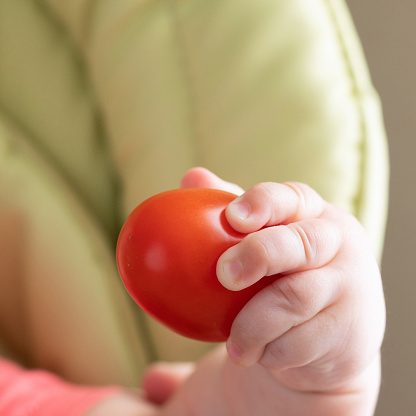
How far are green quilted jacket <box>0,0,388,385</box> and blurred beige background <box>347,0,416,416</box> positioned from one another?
371 millimetres

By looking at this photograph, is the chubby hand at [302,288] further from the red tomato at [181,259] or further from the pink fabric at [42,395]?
the pink fabric at [42,395]

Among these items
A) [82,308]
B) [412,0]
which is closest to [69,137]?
[82,308]

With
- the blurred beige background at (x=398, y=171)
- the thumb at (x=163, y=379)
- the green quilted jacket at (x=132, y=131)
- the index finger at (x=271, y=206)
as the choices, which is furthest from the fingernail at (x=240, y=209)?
the blurred beige background at (x=398, y=171)

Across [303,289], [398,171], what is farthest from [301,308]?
[398,171]

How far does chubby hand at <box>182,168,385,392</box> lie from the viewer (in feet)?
1.43

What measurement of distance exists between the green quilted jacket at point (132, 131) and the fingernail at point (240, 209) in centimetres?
25

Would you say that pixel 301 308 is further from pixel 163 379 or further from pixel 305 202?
pixel 163 379

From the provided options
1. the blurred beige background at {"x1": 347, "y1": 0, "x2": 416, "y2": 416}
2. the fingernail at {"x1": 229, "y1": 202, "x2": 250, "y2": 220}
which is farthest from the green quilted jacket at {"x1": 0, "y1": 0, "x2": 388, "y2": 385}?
the blurred beige background at {"x1": 347, "y1": 0, "x2": 416, "y2": 416}

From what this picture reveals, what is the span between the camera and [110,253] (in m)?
0.82

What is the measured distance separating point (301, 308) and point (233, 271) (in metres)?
0.08

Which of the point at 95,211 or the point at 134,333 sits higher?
the point at 95,211

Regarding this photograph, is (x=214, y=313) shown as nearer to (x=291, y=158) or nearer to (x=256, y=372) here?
(x=256, y=372)

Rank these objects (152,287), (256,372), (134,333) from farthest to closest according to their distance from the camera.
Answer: (134,333) < (256,372) < (152,287)

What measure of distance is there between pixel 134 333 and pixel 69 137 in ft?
0.89
